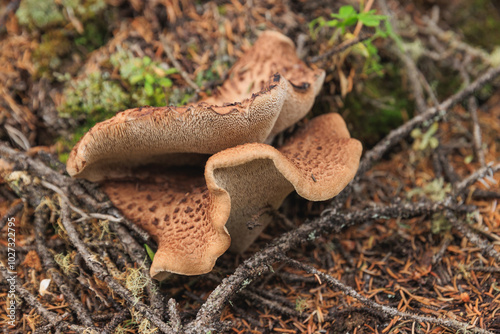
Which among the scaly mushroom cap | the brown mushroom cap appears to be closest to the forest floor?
the scaly mushroom cap

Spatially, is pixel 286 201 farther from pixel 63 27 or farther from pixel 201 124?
pixel 63 27

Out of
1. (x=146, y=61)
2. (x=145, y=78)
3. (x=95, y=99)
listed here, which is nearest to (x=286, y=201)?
(x=145, y=78)

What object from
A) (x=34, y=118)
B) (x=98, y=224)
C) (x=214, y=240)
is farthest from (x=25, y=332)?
(x=34, y=118)

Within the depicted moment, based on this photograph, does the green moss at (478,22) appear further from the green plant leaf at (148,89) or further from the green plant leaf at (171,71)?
the green plant leaf at (148,89)

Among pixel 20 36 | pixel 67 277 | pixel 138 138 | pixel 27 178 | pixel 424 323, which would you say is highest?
pixel 20 36

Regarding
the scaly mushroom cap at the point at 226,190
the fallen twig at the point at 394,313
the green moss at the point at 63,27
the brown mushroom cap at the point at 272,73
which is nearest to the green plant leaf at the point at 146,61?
the brown mushroom cap at the point at 272,73

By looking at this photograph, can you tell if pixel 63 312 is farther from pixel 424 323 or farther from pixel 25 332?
pixel 424 323
